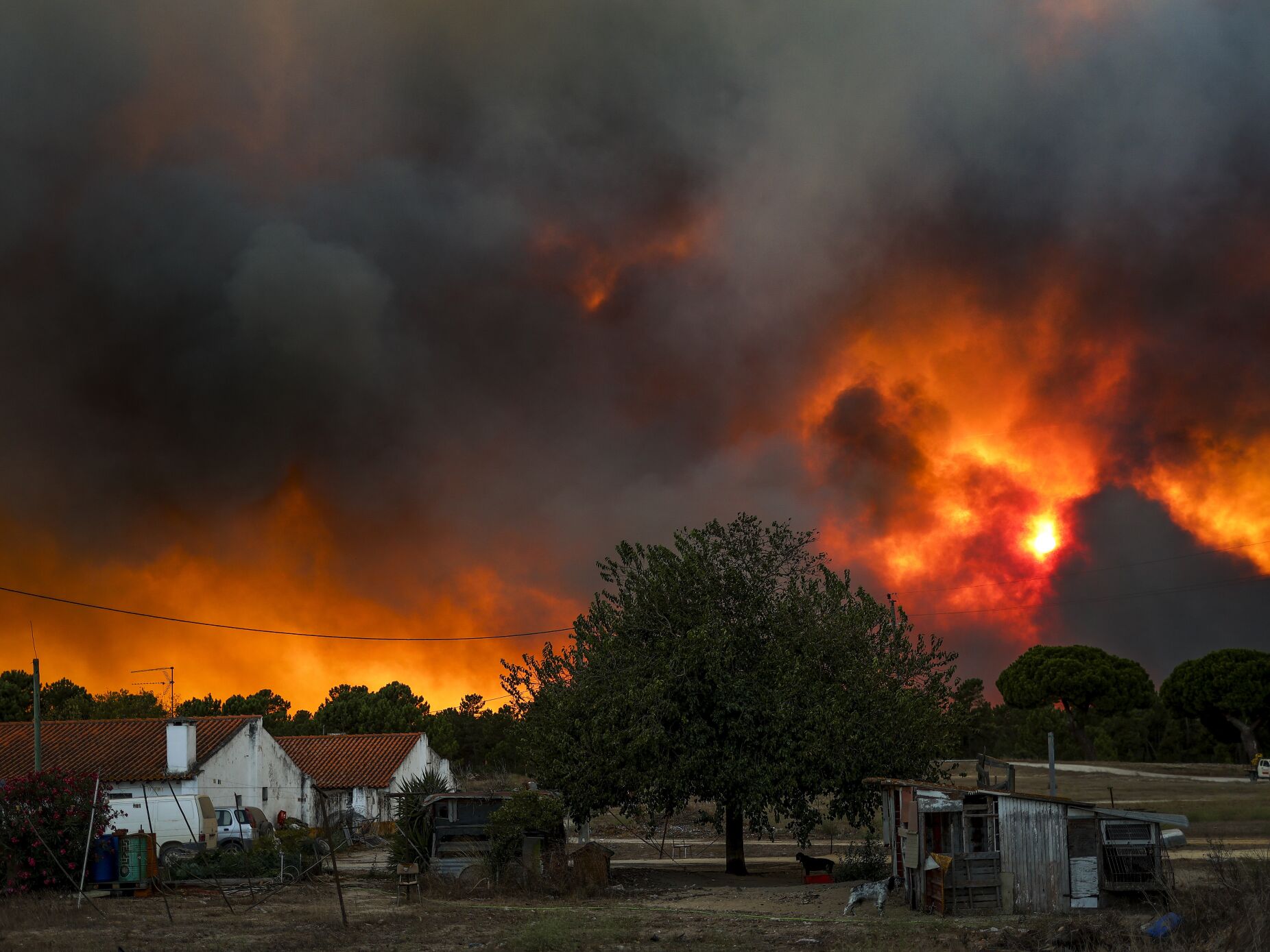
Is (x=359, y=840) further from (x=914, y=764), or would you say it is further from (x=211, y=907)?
(x=914, y=764)

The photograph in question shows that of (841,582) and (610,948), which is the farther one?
(841,582)

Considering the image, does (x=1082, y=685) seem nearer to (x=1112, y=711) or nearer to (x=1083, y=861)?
(x=1112, y=711)

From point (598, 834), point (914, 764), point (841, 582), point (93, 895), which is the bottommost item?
point (598, 834)

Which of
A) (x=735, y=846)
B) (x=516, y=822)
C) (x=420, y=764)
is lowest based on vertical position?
(x=420, y=764)

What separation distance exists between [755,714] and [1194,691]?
8735 cm

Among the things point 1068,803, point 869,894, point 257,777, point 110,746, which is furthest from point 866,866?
point 110,746

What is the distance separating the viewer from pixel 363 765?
69875 millimetres

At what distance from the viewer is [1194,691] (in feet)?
350

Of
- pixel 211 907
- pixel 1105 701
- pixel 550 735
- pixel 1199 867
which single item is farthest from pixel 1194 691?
pixel 211 907

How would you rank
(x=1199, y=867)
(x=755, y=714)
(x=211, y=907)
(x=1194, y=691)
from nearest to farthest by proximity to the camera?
1. (x=211, y=907)
2. (x=1199, y=867)
3. (x=755, y=714)
4. (x=1194, y=691)

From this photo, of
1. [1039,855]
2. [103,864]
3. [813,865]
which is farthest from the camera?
[813,865]

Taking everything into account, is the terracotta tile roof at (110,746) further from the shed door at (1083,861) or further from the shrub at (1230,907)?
the shrub at (1230,907)

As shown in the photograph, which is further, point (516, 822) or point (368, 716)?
point (368, 716)

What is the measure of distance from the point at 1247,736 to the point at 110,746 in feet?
320
